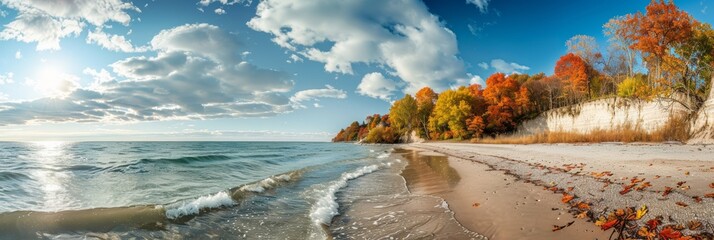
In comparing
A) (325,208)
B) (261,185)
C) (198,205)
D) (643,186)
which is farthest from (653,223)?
(261,185)

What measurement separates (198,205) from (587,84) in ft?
147

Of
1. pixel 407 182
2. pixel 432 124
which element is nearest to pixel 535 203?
pixel 407 182

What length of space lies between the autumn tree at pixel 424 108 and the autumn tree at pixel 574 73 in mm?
29221

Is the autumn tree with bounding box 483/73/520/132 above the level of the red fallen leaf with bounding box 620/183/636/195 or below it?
above

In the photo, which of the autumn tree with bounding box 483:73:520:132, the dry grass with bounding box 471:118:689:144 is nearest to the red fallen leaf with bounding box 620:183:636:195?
the dry grass with bounding box 471:118:689:144

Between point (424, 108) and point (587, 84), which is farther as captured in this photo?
point (424, 108)

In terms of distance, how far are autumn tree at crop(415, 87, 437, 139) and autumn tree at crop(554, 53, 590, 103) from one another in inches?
1150

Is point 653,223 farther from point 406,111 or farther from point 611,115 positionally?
point 406,111

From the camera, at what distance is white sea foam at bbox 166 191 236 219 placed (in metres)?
6.77

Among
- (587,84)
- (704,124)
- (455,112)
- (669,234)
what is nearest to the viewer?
(669,234)

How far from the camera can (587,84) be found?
123 feet

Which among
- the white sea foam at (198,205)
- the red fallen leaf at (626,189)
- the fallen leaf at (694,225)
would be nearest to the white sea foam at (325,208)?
the white sea foam at (198,205)

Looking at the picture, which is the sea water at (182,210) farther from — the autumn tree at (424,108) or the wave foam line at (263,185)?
the autumn tree at (424,108)

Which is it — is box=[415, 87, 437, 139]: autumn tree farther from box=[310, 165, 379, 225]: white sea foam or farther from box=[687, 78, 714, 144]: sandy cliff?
box=[310, 165, 379, 225]: white sea foam
